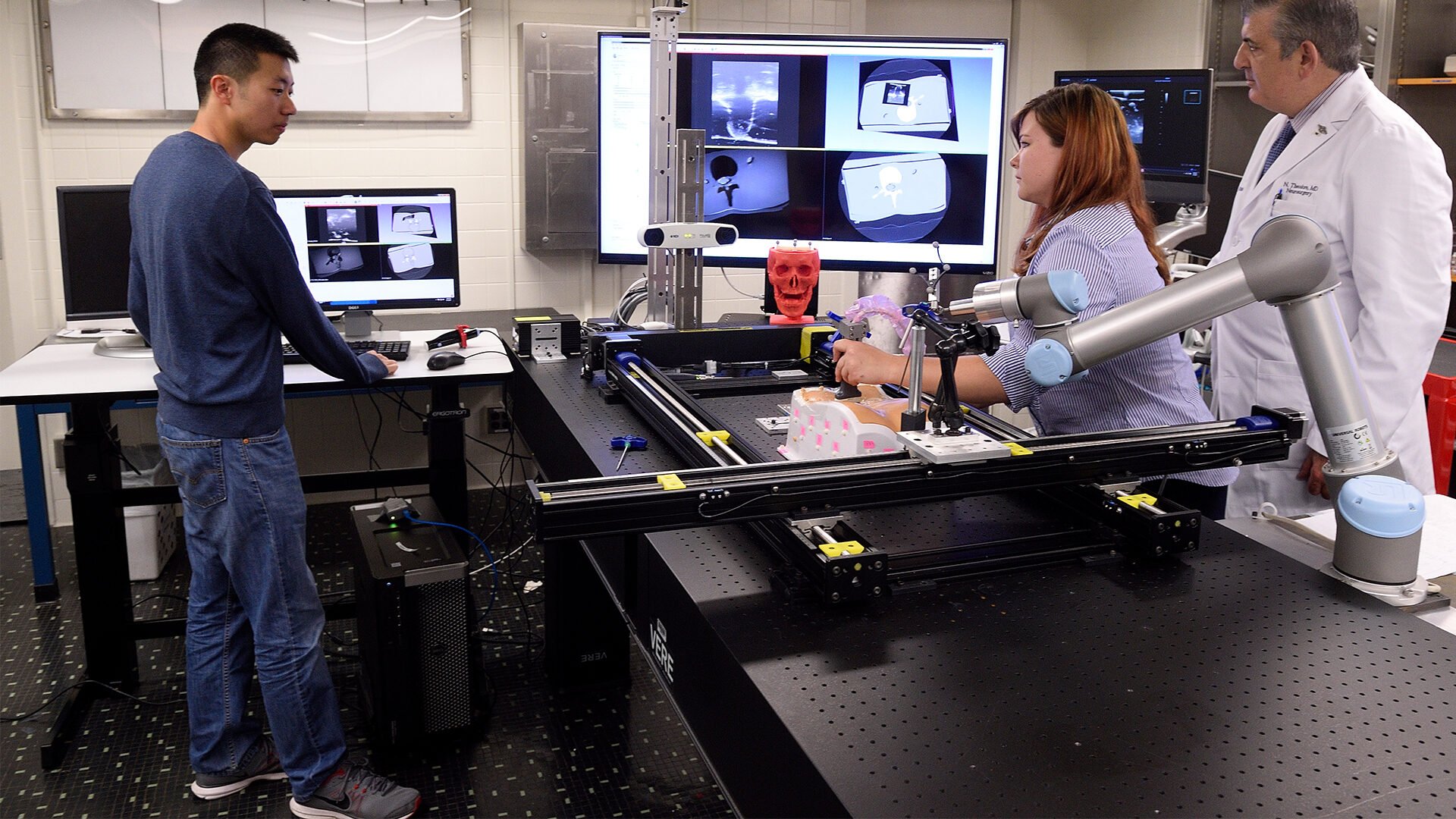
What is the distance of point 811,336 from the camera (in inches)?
107

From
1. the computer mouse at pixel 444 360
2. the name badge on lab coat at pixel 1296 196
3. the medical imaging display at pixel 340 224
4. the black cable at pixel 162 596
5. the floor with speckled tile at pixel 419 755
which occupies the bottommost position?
the floor with speckled tile at pixel 419 755

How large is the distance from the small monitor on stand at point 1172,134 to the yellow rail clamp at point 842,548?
8.13ft

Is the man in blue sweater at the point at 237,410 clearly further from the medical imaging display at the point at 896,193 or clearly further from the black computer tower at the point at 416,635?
the medical imaging display at the point at 896,193

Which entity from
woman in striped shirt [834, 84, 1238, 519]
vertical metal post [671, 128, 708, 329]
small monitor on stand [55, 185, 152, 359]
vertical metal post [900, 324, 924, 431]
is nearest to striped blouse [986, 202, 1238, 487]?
woman in striped shirt [834, 84, 1238, 519]

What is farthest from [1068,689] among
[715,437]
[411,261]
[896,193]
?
[411,261]

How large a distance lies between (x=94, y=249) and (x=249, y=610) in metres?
1.44

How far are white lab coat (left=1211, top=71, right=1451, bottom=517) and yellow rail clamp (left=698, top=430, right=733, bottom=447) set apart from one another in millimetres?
1048

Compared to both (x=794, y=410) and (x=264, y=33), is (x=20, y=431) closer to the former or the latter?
(x=264, y=33)

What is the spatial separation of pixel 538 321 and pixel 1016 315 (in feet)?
5.62

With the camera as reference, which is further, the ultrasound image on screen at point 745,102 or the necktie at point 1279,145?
the ultrasound image on screen at point 745,102

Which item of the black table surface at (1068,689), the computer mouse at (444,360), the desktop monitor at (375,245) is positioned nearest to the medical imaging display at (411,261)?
the desktop monitor at (375,245)

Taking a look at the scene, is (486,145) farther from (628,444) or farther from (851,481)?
(851,481)

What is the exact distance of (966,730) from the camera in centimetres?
106

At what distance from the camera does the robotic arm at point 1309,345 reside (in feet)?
4.23
